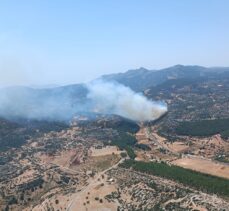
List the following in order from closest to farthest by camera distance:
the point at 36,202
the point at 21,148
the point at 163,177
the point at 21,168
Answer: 1. the point at 36,202
2. the point at 163,177
3. the point at 21,168
4. the point at 21,148

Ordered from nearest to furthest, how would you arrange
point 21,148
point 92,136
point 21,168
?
point 21,168 → point 21,148 → point 92,136

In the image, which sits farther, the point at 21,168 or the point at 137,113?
the point at 137,113

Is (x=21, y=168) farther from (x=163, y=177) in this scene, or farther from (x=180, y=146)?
(x=180, y=146)

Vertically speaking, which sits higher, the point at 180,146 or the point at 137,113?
the point at 137,113

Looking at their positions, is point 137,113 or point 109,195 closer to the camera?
point 109,195

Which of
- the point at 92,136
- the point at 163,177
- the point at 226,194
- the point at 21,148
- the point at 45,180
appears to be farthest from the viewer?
the point at 92,136

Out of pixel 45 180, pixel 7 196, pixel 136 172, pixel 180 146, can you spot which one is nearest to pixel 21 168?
pixel 45 180

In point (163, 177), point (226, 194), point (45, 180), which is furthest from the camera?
point (45, 180)

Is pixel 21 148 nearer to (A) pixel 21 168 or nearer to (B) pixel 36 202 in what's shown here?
(A) pixel 21 168

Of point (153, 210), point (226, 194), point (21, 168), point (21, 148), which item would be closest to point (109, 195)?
point (153, 210)
